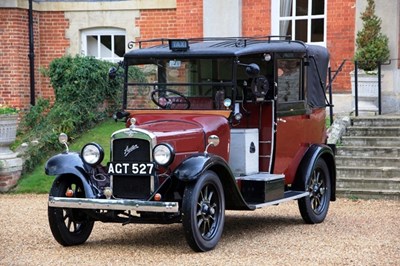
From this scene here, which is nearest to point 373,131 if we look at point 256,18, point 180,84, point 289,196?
Answer: point 256,18

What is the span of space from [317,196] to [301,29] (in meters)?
7.20

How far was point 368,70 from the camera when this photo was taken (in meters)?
15.6

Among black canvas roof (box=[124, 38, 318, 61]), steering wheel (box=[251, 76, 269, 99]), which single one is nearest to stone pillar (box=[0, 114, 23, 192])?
black canvas roof (box=[124, 38, 318, 61])

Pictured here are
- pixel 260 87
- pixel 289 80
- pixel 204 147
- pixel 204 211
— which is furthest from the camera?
pixel 289 80

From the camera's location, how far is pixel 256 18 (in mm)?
17078

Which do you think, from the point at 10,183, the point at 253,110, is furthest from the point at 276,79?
the point at 10,183

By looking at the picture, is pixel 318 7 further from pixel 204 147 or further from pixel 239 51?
pixel 204 147

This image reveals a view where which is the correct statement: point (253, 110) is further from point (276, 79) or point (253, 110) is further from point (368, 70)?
point (368, 70)

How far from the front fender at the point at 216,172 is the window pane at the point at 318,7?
865 cm

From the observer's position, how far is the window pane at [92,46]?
730 inches

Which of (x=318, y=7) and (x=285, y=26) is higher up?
(x=318, y=7)

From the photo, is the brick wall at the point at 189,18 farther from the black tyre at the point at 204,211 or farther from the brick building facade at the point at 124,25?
the black tyre at the point at 204,211

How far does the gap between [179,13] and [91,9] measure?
2013mm

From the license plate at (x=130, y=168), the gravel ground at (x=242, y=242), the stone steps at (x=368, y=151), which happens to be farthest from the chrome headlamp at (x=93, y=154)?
the stone steps at (x=368, y=151)
